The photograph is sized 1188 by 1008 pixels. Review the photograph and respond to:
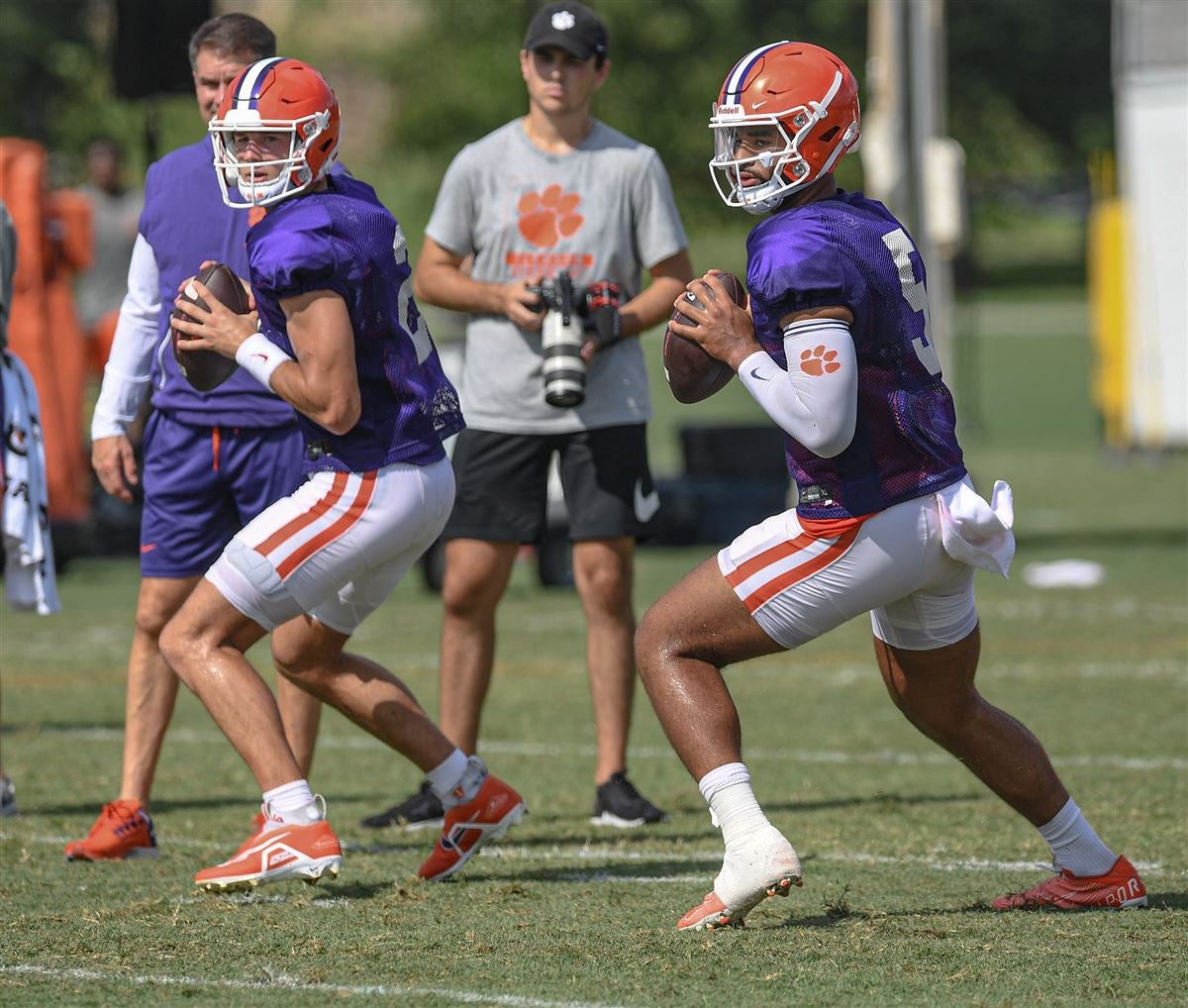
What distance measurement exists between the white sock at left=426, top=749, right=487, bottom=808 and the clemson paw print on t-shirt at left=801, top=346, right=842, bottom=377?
5.32 feet

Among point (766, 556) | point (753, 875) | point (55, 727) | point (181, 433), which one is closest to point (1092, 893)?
point (753, 875)

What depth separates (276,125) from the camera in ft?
18.0

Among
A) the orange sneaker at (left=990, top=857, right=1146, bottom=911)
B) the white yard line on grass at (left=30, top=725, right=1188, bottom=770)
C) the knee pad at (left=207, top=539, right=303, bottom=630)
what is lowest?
the white yard line on grass at (left=30, top=725, right=1188, bottom=770)

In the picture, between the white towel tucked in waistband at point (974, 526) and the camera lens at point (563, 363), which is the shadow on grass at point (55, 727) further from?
the white towel tucked in waistband at point (974, 526)

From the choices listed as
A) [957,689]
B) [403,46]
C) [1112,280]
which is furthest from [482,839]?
[403,46]

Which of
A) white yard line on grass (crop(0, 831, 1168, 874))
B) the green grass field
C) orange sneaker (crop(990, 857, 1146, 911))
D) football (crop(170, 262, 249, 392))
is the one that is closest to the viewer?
the green grass field

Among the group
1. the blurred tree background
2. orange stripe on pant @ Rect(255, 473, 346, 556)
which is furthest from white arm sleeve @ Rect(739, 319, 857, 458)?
the blurred tree background

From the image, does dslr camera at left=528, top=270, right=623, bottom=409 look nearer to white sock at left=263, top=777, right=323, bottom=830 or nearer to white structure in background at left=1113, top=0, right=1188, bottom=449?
white sock at left=263, top=777, right=323, bottom=830

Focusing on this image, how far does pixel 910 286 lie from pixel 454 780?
186 centimetres

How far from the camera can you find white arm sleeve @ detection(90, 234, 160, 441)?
6660 millimetres

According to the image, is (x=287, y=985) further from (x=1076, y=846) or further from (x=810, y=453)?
(x=1076, y=846)

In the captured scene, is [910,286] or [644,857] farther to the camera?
[644,857]

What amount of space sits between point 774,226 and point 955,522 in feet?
2.60

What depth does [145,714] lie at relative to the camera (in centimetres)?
669
